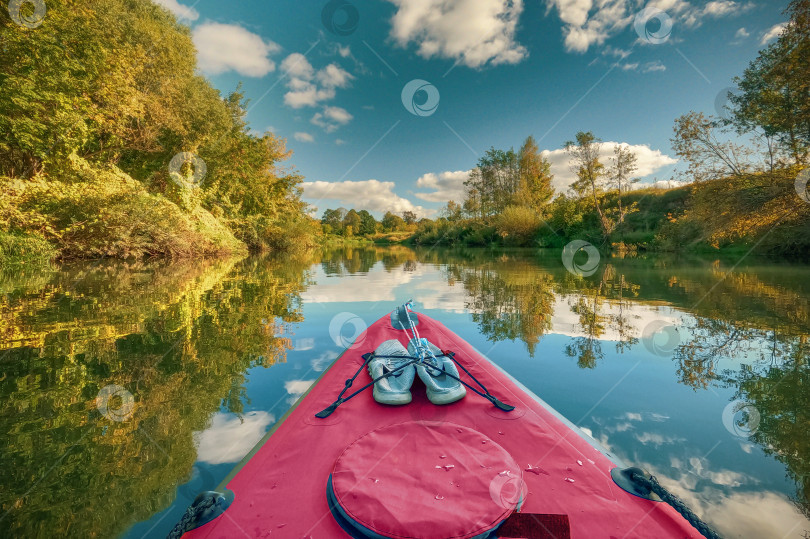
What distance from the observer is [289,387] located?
2.61 metres

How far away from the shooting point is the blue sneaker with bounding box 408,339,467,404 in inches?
69.7

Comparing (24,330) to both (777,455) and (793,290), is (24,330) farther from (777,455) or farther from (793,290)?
(793,290)

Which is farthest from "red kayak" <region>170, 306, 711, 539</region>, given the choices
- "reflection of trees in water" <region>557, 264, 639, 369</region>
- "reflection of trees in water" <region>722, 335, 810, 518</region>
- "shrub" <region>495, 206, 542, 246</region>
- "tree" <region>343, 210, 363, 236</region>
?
"tree" <region>343, 210, 363, 236</region>

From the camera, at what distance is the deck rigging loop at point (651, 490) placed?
3.14ft

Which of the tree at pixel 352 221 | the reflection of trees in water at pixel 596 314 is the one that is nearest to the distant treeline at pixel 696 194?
the reflection of trees in water at pixel 596 314

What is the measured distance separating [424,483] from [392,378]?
86 cm

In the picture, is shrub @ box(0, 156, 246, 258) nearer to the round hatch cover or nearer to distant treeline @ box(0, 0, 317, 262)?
distant treeline @ box(0, 0, 317, 262)

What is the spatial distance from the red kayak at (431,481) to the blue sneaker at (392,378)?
0.17ft

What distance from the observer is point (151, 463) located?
5.46ft

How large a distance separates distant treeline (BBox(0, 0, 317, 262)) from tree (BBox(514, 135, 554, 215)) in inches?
942

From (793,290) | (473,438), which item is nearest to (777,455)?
(473,438)

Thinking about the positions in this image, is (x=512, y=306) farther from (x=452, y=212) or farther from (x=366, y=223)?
(x=366, y=223)

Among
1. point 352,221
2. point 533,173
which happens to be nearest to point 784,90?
point 533,173

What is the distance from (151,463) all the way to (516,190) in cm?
3370
